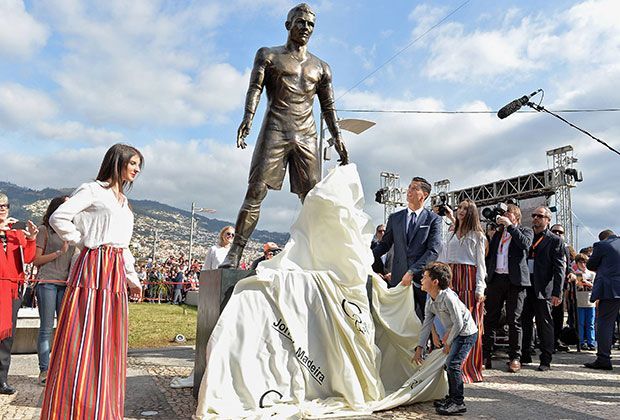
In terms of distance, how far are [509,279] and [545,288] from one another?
0.57m

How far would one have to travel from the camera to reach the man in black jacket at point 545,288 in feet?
20.3

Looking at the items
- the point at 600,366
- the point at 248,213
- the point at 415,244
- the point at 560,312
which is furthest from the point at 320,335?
the point at 560,312

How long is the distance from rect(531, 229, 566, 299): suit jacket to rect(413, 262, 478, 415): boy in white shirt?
2554 millimetres

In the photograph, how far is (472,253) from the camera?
18.1 ft

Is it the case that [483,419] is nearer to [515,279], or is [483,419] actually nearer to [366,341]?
[366,341]

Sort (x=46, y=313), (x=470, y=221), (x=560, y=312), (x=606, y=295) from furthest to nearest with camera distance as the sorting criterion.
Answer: (x=560, y=312), (x=606, y=295), (x=470, y=221), (x=46, y=313)

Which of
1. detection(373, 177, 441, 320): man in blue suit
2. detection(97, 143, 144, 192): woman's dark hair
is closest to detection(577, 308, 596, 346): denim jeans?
detection(373, 177, 441, 320): man in blue suit

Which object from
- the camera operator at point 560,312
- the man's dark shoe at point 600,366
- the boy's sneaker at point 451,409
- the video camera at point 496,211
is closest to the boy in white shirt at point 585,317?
the camera operator at point 560,312

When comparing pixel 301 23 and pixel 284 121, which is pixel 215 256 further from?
pixel 301 23

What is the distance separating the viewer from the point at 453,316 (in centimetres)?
416

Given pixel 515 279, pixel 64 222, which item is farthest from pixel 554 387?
pixel 64 222

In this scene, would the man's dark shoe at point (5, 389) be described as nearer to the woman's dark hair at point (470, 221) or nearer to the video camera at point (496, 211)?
the woman's dark hair at point (470, 221)

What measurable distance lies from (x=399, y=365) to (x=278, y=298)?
1.43 metres

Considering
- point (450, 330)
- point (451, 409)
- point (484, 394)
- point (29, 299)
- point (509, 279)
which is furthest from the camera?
point (29, 299)
